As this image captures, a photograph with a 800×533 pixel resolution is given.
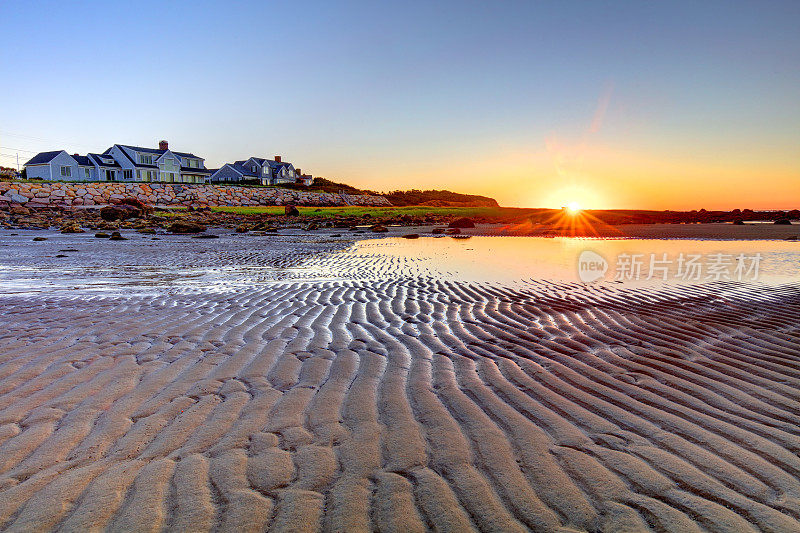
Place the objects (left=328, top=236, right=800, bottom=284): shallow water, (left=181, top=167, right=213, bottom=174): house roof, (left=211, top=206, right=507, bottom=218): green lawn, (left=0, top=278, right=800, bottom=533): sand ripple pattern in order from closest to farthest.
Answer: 1. (left=0, top=278, right=800, bottom=533): sand ripple pattern
2. (left=328, top=236, right=800, bottom=284): shallow water
3. (left=211, top=206, right=507, bottom=218): green lawn
4. (left=181, top=167, right=213, bottom=174): house roof

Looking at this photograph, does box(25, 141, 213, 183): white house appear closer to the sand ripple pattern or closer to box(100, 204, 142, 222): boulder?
box(100, 204, 142, 222): boulder

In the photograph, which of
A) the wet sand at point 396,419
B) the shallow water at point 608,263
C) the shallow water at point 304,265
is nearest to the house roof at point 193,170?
the shallow water at point 304,265

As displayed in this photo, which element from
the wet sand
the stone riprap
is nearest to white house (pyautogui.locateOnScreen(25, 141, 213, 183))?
the stone riprap

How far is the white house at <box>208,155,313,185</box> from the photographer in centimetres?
8938

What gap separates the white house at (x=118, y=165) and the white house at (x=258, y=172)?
653 centimetres

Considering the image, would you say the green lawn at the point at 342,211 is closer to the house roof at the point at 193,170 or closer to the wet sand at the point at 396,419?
the house roof at the point at 193,170

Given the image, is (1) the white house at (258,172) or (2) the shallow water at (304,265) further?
(1) the white house at (258,172)

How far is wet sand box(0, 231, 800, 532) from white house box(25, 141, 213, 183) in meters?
74.0

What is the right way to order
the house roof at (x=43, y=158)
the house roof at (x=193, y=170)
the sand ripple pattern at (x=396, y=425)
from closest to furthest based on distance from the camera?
the sand ripple pattern at (x=396, y=425), the house roof at (x=43, y=158), the house roof at (x=193, y=170)

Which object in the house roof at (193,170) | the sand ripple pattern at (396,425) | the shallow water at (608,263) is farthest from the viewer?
the house roof at (193,170)

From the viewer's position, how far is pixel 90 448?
2.97m

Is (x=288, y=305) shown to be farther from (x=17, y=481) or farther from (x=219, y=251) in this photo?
(x=219, y=251)

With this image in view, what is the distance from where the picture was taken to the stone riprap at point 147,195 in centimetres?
4575

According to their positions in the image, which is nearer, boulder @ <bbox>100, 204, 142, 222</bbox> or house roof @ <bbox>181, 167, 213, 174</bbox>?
boulder @ <bbox>100, 204, 142, 222</bbox>
